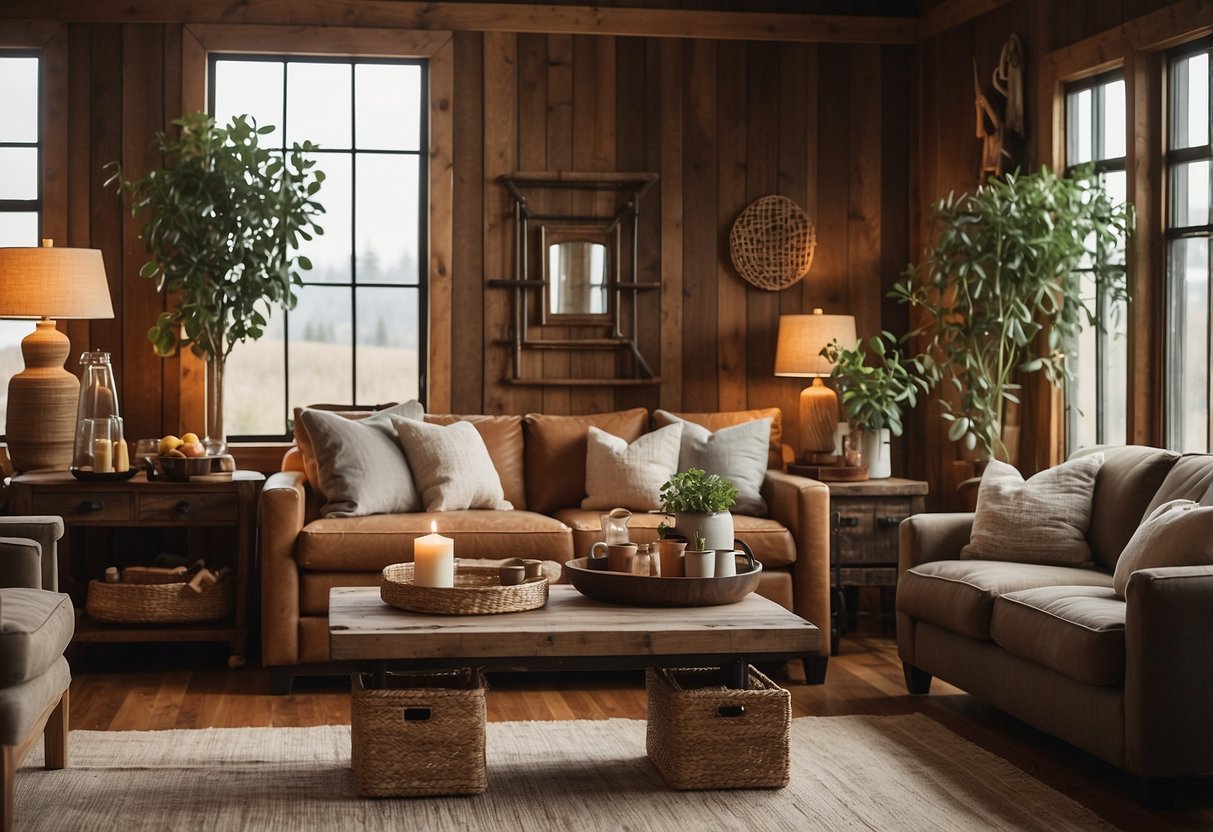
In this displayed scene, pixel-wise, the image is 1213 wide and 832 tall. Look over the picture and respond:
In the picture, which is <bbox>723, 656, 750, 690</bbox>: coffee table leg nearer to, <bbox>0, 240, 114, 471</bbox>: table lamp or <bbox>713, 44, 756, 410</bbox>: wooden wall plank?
<bbox>713, 44, 756, 410</bbox>: wooden wall plank

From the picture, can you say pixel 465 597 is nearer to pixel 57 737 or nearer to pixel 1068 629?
pixel 57 737

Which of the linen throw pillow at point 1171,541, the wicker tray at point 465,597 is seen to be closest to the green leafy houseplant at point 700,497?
the wicker tray at point 465,597

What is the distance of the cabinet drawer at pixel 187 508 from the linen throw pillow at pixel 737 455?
1723 millimetres

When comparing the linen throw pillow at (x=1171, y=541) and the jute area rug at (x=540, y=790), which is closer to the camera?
the jute area rug at (x=540, y=790)

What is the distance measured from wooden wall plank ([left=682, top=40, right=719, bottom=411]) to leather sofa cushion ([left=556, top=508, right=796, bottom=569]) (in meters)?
1.21

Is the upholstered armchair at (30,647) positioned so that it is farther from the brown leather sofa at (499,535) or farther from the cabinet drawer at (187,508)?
the cabinet drawer at (187,508)

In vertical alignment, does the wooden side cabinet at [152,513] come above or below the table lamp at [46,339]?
below

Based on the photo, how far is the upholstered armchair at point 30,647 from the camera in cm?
279

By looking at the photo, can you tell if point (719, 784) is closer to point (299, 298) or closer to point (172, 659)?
point (172, 659)

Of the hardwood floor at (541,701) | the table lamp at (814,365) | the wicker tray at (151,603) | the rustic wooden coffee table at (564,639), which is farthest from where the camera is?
the table lamp at (814,365)

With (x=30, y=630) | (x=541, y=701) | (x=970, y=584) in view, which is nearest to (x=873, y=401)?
(x=970, y=584)

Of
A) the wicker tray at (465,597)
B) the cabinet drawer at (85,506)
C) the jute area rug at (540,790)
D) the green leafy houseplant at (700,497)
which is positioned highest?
the green leafy houseplant at (700,497)

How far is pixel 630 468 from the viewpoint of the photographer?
4.95 m

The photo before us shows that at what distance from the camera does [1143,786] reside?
124 inches
